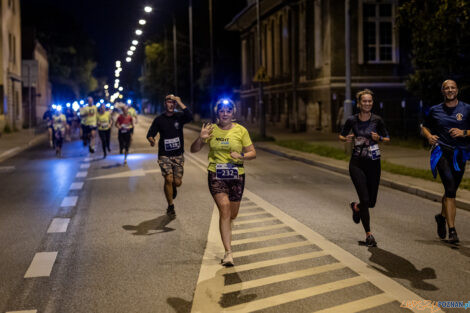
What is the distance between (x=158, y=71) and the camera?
7556 centimetres

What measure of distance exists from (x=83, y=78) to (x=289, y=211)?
90.7 m

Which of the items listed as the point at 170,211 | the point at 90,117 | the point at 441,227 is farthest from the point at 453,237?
the point at 90,117

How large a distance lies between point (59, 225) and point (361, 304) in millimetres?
5300

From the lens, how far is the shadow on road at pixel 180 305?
17.2 feet

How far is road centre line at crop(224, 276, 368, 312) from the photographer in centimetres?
529

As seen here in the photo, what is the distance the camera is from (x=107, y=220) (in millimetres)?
9742

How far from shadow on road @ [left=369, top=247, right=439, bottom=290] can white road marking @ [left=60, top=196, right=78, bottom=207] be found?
19.6ft

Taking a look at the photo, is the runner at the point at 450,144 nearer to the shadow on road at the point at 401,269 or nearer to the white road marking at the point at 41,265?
the shadow on road at the point at 401,269

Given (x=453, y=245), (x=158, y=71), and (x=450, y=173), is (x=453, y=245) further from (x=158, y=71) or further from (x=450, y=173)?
(x=158, y=71)

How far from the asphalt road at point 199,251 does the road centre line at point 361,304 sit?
0.09ft

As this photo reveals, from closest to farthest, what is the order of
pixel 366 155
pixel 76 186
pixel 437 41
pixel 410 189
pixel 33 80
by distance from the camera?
pixel 366 155 < pixel 410 189 < pixel 76 186 < pixel 437 41 < pixel 33 80

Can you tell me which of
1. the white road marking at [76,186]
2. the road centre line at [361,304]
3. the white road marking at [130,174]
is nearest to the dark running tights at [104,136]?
the white road marking at [130,174]

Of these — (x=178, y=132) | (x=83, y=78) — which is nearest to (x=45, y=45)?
(x=83, y=78)

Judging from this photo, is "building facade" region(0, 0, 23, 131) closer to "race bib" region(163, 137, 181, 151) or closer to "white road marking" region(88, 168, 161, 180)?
"white road marking" region(88, 168, 161, 180)
